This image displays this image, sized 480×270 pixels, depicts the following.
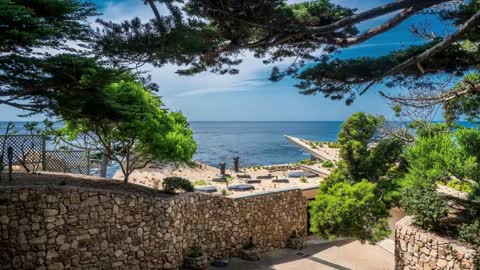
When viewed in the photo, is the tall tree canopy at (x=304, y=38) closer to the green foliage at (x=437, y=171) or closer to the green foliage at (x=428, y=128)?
the green foliage at (x=437, y=171)

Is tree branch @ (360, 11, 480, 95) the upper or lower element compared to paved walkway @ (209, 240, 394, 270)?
upper

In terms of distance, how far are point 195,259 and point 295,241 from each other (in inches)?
211

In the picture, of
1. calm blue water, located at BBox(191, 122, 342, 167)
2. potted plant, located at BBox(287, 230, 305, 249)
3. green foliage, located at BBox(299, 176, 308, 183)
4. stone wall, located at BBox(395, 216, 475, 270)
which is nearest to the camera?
stone wall, located at BBox(395, 216, 475, 270)

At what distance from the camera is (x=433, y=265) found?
9062 millimetres

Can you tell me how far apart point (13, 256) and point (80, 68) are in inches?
197

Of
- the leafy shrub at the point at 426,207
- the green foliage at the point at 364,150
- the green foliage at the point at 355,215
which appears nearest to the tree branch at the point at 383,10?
the leafy shrub at the point at 426,207

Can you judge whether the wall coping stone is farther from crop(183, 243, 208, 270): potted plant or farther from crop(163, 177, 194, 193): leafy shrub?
crop(163, 177, 194, 193): leafy shrub

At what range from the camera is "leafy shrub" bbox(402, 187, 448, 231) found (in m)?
9.34

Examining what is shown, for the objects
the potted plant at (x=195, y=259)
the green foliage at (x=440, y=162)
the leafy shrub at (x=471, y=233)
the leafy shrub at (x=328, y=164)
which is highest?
the green foliage at (x=440, y=162)

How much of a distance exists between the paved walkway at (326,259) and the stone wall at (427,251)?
2615 millimetres

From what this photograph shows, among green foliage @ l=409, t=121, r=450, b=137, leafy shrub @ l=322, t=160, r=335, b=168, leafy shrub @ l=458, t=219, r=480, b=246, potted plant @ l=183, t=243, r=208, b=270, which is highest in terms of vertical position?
green foliage @ l=409, t=121, r=450, b=137

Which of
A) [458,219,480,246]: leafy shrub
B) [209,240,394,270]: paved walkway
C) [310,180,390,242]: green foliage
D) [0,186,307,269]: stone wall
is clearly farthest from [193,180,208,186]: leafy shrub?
[458,219,480,246]: leafy shrub

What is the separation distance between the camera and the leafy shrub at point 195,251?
11792 mm

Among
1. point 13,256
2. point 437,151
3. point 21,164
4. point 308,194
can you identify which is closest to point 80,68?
point 13,256
